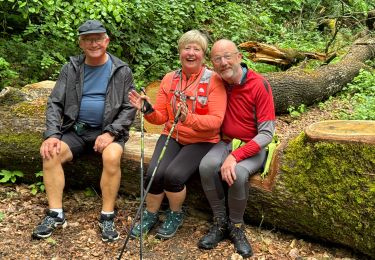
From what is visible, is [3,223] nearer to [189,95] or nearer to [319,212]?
[189,95]

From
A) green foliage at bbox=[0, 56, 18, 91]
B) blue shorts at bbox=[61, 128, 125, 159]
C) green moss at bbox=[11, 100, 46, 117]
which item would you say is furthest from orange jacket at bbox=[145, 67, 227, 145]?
green foliage at bbox=[0, 56, 18, 91]

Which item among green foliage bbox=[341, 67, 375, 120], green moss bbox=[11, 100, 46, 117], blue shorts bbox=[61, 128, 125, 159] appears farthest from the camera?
green foliage bbox=[341, 67, 375, 120]

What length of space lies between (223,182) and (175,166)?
0.47m

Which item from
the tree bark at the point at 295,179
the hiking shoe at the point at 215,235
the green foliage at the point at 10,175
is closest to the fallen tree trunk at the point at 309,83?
the tree bark at the point at 295,179

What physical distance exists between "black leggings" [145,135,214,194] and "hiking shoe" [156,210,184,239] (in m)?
0.27

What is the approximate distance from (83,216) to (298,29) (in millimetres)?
10720

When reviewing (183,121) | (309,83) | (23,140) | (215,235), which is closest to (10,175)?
A: (23,140)

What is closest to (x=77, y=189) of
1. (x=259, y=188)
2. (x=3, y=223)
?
(x=3, y=223)

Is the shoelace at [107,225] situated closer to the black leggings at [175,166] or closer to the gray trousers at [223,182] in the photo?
the black leggings at [175,166]

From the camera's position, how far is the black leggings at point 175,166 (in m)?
3.69

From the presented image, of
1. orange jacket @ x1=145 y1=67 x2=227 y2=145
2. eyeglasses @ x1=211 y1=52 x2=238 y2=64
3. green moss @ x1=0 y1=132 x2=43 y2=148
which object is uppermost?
eyeglasses @ x1=211 y1=52 x2=238 y2=64

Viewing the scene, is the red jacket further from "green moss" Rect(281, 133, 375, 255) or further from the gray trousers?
"green moss" Rect(281, 133, 375, 255)

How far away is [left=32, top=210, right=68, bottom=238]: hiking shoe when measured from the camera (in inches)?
148

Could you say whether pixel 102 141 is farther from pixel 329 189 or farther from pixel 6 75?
pixel 6 75
